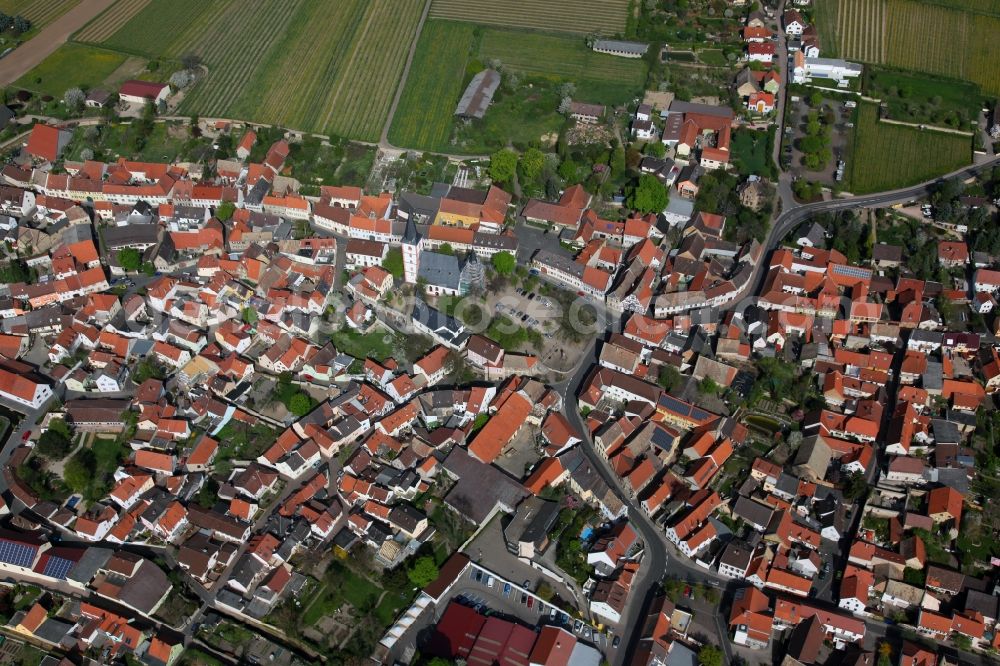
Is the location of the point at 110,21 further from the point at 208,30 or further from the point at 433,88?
the point at 433,88

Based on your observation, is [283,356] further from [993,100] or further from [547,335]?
[993,100]

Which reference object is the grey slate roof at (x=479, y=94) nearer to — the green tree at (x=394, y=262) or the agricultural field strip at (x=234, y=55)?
the green tree at (x=394, y=262)

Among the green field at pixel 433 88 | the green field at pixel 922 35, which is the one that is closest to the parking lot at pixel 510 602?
the green field at pixel 433 88

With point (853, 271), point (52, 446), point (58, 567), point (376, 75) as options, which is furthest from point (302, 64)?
point (853, 271)

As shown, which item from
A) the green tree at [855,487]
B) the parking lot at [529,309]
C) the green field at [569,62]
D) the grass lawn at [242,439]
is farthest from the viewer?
the green field at [569,62]

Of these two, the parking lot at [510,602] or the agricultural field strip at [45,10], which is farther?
the agricultural field strip at [45,10]

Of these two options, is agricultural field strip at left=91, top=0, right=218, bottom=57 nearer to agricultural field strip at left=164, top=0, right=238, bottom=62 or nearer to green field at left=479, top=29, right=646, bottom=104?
agricultural field strip at left=164, top=0, right=238, bottom=62

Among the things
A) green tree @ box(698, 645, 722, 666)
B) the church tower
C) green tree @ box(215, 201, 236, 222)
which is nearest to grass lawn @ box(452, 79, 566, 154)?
the church tower
